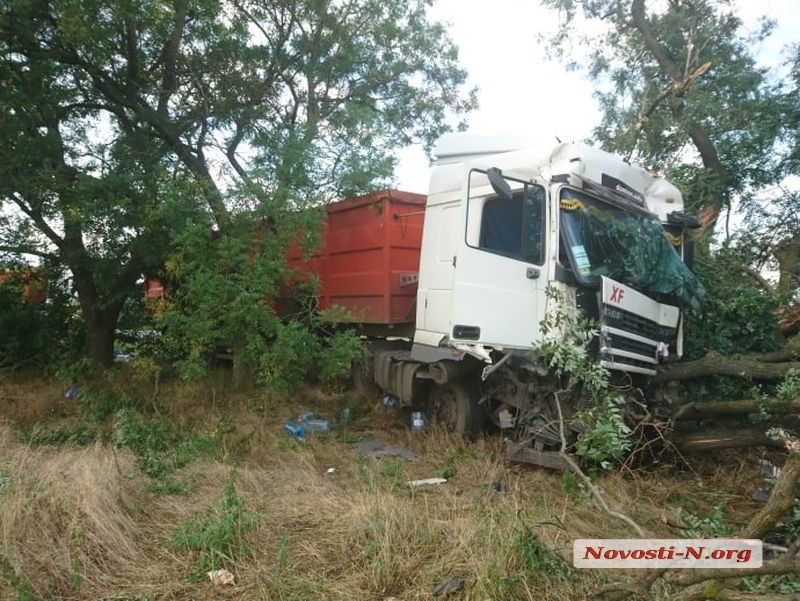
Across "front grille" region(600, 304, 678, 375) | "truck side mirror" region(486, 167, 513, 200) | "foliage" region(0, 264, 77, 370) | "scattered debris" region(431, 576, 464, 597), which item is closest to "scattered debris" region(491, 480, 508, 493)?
"front grille" region(600, 304, 678, 375)

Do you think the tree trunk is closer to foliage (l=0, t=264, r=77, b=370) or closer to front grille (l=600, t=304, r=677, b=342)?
foliage (l=0, t=264, r=77, b=370)

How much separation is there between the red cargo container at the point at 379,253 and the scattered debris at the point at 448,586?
13.2 feet

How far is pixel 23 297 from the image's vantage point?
9625 mm

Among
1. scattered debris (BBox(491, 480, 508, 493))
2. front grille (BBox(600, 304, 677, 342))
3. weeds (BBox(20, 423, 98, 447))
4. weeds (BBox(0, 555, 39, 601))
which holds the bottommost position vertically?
weeds (BBox(0, 555, 39, 601))

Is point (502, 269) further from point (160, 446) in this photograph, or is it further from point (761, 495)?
point (160, 446)

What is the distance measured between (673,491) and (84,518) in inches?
163

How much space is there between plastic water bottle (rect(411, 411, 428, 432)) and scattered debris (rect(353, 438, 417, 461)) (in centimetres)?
39

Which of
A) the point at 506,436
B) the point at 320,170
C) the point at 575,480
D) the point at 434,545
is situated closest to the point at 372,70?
the point at 320,170

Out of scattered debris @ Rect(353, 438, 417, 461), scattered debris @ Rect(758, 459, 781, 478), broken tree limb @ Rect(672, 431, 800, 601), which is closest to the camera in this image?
broken tree limb @ Rect(672, 431, 800, 601)

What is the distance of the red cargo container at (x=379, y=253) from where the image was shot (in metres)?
6.67

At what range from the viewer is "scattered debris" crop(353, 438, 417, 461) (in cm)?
577

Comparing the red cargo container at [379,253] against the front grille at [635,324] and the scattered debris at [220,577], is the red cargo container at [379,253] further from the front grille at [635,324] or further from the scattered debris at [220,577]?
the scattered debris at [220,577]

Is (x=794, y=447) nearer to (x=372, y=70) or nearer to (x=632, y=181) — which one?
(x=632, y=181)

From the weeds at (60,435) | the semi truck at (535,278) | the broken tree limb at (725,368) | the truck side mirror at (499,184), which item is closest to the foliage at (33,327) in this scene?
the weeds at (60,435)
